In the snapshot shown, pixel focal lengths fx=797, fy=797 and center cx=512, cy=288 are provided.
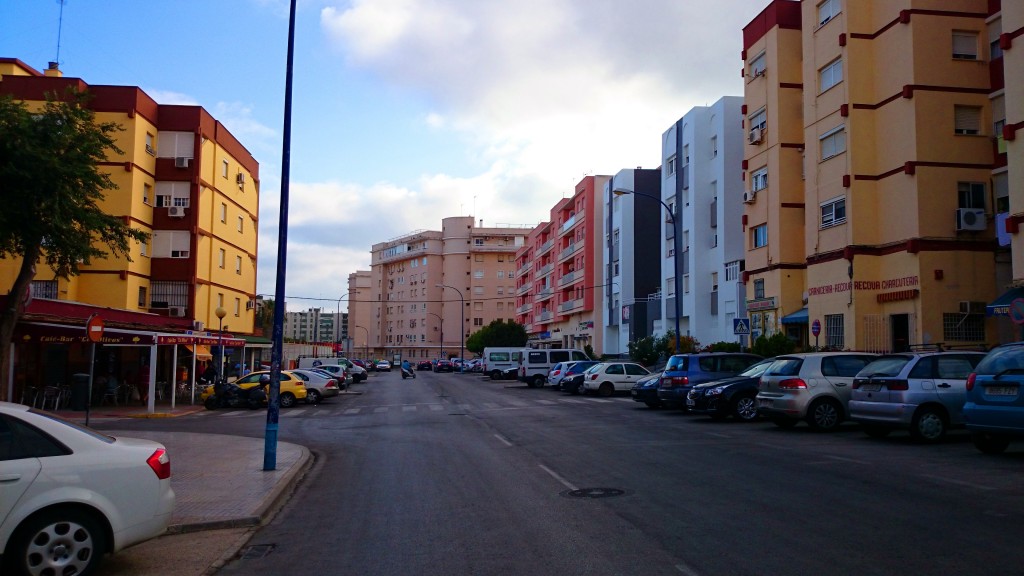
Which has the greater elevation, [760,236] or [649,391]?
[760,236]

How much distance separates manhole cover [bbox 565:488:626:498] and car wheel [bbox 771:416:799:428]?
795 centimetres

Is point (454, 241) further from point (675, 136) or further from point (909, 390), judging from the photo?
point (909, 390)

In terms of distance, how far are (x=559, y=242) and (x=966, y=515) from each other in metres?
74.0

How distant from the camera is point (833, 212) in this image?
3069 cm

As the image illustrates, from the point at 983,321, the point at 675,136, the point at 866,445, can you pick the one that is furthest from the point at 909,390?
the point at 675,136

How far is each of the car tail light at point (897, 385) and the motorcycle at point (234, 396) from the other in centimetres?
2166

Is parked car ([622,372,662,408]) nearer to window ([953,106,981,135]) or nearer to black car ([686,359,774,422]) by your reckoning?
black car ([686,359,774,422])

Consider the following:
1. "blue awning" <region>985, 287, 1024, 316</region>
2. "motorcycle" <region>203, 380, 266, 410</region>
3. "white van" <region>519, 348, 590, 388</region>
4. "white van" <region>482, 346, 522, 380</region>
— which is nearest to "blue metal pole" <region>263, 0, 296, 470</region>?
"motorcycle" <region>203, 380, 266, 410</region>

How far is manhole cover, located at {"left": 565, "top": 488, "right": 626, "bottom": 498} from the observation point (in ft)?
31.5

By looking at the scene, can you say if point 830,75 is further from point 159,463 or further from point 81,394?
point 159,463

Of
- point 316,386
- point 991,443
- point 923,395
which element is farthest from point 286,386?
point 991,443

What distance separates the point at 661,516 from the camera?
324 inches

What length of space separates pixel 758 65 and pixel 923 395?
26649 millimetres

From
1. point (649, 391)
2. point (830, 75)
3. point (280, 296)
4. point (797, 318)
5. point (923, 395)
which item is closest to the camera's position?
point (280, 296)
